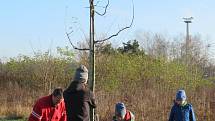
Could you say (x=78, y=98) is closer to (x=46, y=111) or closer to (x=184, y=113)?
(x=46, y=111)

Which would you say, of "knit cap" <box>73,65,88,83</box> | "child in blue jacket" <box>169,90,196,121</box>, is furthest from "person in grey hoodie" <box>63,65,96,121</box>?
"child in blue jacket" <box>169,90,196,121</box>

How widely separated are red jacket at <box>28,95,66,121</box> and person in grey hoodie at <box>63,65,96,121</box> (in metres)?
0.52

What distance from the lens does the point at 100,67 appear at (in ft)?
69.6

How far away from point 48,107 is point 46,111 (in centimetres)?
6

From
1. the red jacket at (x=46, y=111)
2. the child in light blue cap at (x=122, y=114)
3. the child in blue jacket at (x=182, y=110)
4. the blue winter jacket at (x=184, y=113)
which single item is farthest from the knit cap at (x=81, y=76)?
the blue winter jacket at (x=184, y=113)

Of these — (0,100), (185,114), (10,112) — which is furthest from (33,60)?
(185,114)

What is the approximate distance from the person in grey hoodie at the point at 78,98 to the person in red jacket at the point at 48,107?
22.3 inches

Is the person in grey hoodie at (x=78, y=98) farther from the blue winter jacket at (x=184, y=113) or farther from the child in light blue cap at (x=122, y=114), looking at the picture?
the blue winter jacket at (x=184, y=113)

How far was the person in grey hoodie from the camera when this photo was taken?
766 cm

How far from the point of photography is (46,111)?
691cm

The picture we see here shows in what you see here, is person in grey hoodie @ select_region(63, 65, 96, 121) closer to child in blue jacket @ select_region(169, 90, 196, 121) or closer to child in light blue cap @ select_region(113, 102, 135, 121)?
child in light blue cap @ select_region(113, 102, 135, 121)

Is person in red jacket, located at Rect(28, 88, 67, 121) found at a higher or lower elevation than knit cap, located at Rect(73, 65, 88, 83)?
lower

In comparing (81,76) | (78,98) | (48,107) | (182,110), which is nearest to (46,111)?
(48,107)

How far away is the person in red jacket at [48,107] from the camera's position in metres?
6.79
